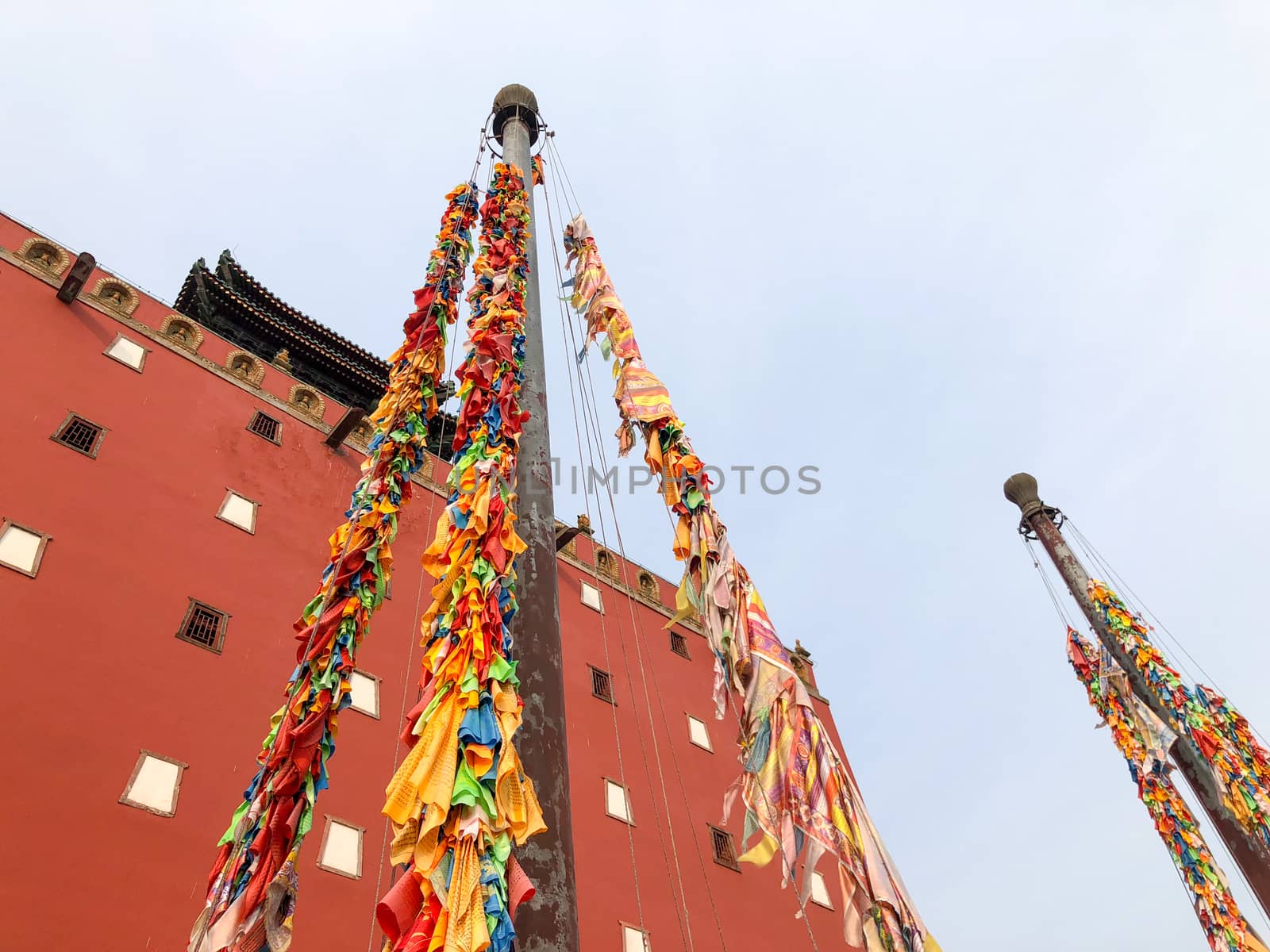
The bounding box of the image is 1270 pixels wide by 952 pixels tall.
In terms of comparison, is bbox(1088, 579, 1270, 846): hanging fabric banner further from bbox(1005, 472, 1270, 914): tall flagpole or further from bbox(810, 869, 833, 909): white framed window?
bbox(810, 869, 833, 909): white framed window

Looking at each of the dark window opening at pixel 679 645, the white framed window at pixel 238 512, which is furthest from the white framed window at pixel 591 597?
the white framed window at pixel 238 512

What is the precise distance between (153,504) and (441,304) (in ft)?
22.0

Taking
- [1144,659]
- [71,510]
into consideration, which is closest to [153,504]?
[71,510]

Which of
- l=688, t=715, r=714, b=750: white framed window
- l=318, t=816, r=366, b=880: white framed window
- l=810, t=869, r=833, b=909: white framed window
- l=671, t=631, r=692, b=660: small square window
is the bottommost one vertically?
l=318, t=816, r=366, b=880: white framed window

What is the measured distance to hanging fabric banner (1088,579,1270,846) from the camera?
11.4 metres

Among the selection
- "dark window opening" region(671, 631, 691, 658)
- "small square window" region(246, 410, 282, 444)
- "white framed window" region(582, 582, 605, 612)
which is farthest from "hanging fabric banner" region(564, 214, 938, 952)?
"dark window opening" region(671, 631, 691, 658)

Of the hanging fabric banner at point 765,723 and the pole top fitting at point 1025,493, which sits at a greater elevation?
the pole top fitting at point 1025,493

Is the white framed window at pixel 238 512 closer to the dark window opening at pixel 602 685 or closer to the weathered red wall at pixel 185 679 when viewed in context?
the weathered red wall at pixel 185 679

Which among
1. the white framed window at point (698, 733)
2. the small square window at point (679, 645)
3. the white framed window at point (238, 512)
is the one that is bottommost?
the white framed window at point (698, 733)

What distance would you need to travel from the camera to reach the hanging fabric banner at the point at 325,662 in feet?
11.6

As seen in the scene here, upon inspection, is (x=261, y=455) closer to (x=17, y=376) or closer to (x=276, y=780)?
(x=17, y=376)

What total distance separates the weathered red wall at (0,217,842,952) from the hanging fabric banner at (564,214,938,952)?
6.19m

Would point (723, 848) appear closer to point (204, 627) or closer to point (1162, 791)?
point (1162, 791)

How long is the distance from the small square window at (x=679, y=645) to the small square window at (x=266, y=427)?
886 cm
